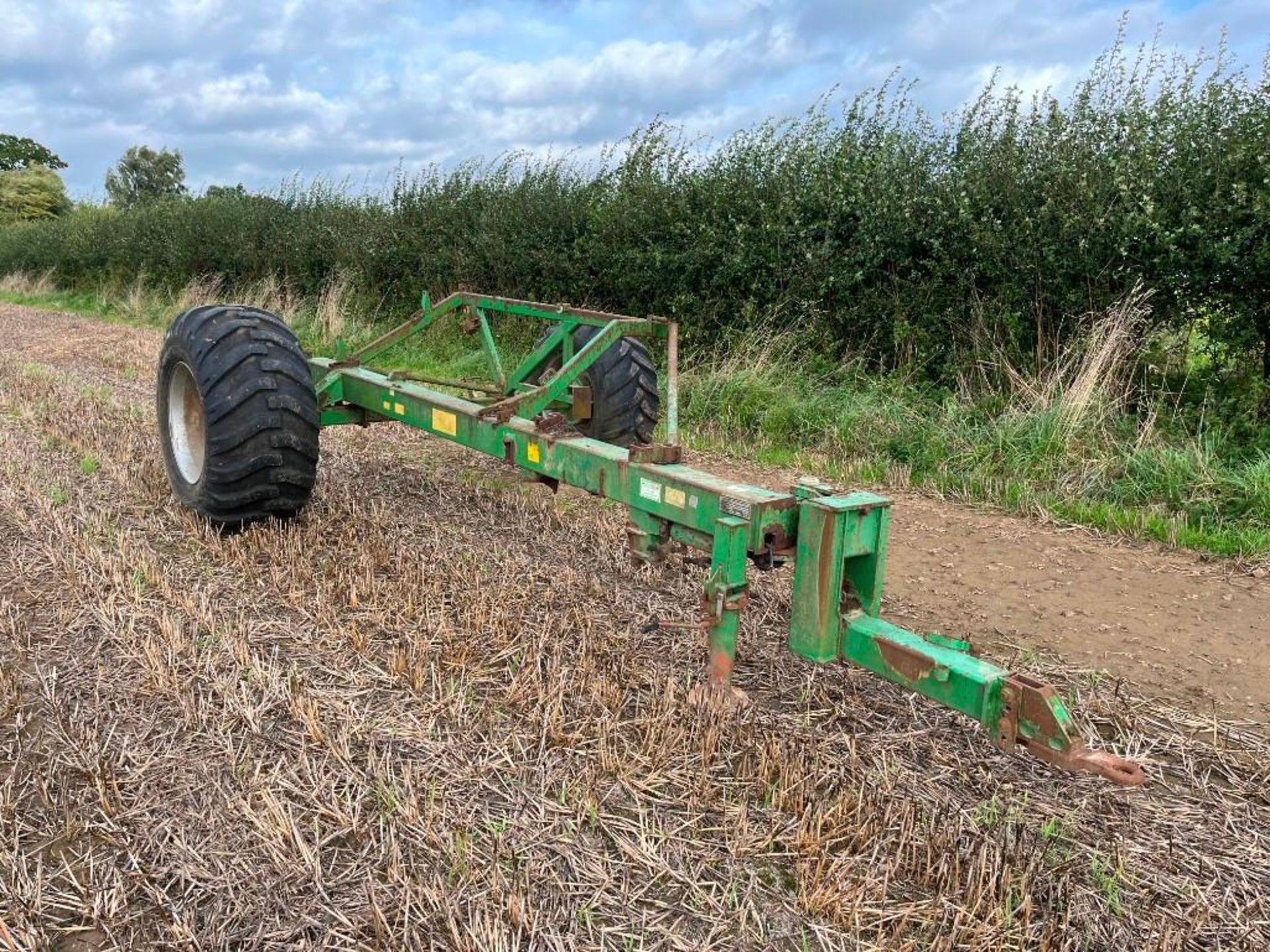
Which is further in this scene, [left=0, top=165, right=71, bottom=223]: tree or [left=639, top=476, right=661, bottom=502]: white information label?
[left=0, top=165, right=71, bottom=223]: tree

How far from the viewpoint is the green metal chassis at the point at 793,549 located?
2377mm

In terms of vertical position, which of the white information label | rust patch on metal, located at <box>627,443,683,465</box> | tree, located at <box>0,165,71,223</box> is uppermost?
tree, located at <box>0,165,71,223</box>

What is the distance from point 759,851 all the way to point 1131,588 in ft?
9.55

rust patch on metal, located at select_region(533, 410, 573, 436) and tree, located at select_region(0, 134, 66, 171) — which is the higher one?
tree, located at select_region(0, 134, 66, 171)

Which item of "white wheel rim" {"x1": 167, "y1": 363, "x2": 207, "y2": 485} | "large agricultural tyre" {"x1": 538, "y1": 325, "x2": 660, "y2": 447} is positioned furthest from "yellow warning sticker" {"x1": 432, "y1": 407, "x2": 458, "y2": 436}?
"white wheel rim" {"x1": 167, "y1": 363, "x2": 207, "y2": 485}

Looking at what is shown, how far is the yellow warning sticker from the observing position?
14.2ft

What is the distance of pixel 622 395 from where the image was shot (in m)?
5.39

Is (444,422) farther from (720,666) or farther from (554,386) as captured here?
(720,666)

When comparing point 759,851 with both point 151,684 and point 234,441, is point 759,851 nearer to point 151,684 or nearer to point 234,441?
point 151,684

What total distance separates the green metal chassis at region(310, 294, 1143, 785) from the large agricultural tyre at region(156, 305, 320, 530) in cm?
79

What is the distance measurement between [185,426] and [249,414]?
1.04 meters

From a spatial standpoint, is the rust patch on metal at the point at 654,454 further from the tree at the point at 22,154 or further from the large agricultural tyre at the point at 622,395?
the tree at the point at 22,154

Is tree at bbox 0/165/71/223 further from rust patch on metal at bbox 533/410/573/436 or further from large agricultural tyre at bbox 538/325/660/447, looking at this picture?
rust patch on metal at bbox 533/410/573/436

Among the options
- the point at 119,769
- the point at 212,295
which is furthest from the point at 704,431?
the point at 212,295
